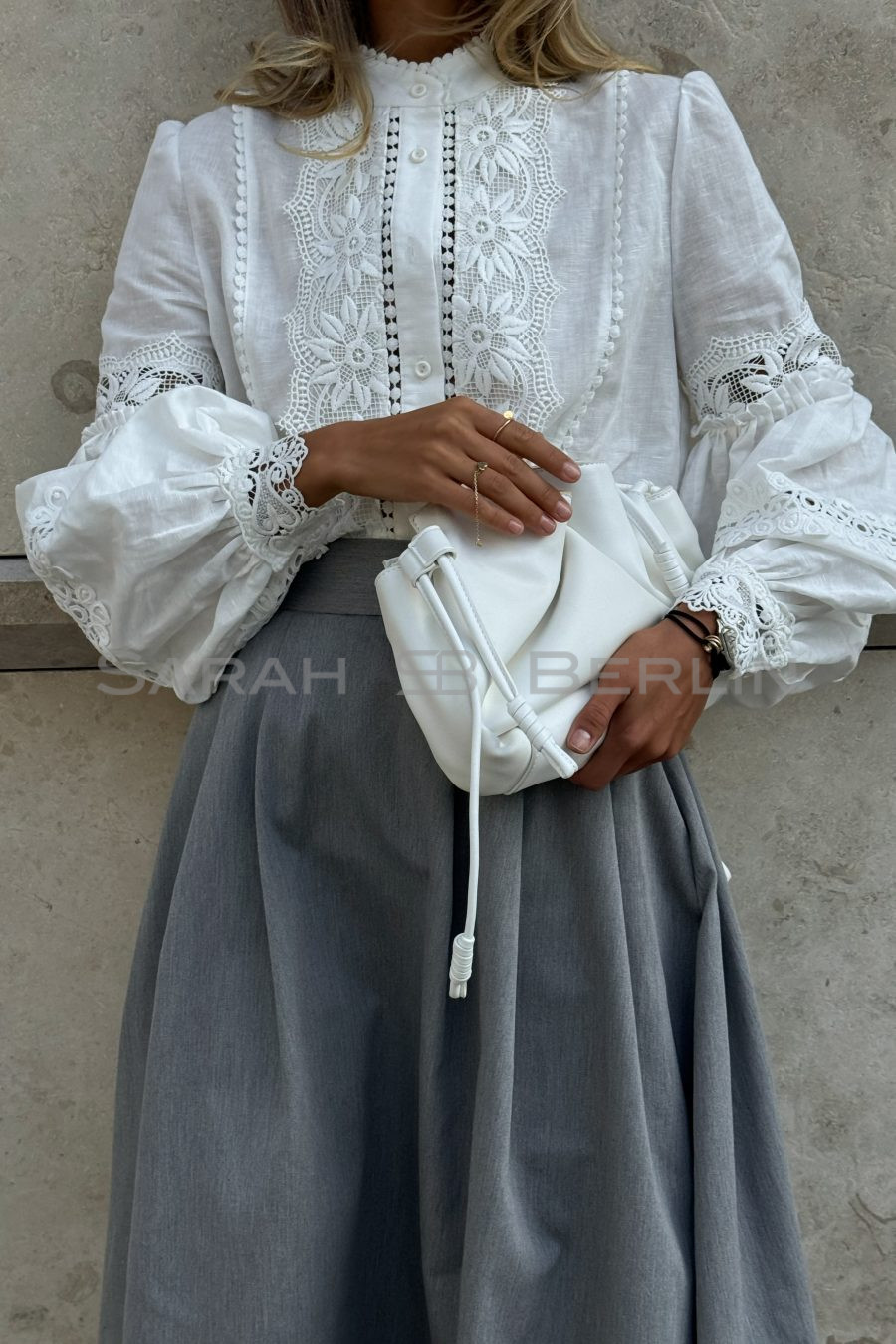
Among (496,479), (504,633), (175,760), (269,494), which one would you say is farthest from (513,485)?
(175,760)

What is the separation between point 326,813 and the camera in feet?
3.68

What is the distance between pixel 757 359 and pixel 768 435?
0.29ft

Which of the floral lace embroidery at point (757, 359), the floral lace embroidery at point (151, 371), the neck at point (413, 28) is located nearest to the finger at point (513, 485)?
the floral lace embroidery at point (757, 359)

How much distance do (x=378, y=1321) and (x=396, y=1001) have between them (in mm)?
353

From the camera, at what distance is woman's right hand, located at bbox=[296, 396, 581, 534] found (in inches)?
38.6

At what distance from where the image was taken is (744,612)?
989 mm

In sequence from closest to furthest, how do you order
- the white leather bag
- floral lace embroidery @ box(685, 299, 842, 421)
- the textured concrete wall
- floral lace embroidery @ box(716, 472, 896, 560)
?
1. the white leather bag
2. floral lace embroidery @ box(716, 472, 896, 560)
3. floral lace embroidery @ box(685, 299, 842, 421)
4. the textured concrete wall

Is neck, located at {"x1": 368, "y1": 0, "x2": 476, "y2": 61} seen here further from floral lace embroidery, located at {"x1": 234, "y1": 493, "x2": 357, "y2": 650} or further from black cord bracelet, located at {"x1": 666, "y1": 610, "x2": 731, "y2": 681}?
black cord bracelet, located at {"x1": 666, "y1": 610, "x2": 731, "y2": 681}

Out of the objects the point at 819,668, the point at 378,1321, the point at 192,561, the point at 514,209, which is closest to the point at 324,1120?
the point at 378,1321

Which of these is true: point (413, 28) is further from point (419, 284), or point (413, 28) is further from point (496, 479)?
point (496, 479)

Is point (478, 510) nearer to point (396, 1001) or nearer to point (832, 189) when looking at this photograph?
point (396, 1001)

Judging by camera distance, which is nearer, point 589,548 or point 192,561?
point 589,548

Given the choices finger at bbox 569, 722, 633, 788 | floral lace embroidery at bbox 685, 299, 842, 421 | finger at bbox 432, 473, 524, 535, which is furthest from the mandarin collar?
finger at bbox 569, 722, 633, 788

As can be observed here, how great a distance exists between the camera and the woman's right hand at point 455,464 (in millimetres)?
980
